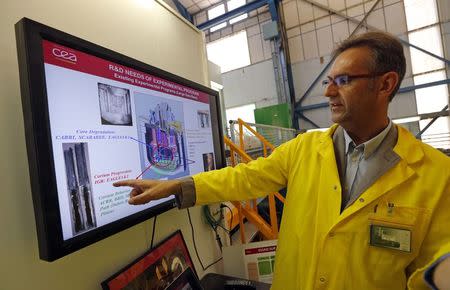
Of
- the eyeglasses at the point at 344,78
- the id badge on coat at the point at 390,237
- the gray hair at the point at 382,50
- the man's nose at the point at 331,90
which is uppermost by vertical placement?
the gray hair at the point at 382,50

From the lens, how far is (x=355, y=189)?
3.05ft

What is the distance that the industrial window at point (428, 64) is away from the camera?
611 cm

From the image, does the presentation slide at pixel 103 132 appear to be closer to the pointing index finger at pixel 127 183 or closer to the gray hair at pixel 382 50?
the pointing index finger at pixel 127 183

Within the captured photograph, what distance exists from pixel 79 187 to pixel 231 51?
807cm

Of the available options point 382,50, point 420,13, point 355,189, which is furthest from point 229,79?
point 355,189

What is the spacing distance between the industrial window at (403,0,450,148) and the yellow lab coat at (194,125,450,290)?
6.70 m

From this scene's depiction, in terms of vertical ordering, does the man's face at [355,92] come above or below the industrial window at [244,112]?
below

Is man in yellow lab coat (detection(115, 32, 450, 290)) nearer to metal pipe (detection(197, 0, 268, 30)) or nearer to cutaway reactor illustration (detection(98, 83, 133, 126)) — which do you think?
cutaway reactor illustration (detection(98, 83, 133, 126))

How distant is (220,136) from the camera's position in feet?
5.42

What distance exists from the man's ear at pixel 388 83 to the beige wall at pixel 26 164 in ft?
3.68

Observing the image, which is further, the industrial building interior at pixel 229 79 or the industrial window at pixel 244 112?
the industrial window at pixel 244 112

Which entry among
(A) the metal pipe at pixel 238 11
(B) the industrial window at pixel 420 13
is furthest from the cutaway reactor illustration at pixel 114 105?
(B) the industrial window at pixel 420 13

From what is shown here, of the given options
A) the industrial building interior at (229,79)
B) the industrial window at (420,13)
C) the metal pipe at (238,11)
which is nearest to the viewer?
the industrial building interior at (229,79)

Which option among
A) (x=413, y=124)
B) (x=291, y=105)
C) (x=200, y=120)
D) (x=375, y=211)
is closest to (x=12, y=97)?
(x=200, y=120)
